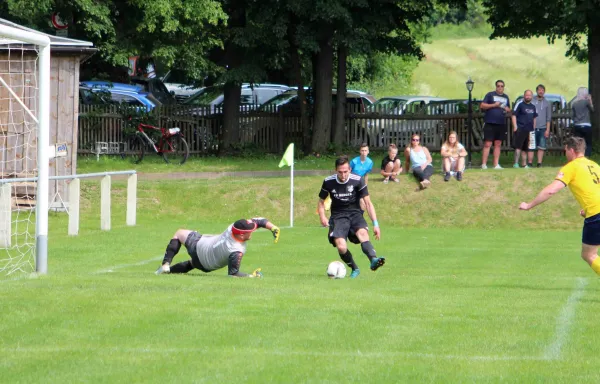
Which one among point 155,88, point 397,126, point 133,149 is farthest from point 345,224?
point 155,88

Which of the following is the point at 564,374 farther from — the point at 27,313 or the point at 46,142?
the point at 46,142

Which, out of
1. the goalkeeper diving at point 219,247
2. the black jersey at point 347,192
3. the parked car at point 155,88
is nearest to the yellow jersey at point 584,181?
the black jersey at point 347,192

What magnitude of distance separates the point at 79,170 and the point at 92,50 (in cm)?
657

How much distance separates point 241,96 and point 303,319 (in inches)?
1255

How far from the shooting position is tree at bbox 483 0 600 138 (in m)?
31.5

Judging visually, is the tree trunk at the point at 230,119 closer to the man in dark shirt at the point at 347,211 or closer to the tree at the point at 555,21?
the tree at the point at 555,21

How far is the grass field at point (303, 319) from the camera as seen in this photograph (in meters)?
7.92

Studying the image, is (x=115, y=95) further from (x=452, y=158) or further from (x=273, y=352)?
(x=273, y=352)

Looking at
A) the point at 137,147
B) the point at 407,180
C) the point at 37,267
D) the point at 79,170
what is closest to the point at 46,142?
the point at 37,267

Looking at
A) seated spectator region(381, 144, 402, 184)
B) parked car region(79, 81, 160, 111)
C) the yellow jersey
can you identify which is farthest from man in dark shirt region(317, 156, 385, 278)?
parked car region(79, 81, 160, 111)

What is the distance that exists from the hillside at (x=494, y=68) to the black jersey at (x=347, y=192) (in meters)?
66.1

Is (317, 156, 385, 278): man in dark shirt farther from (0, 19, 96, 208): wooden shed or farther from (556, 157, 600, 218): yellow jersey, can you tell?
(0, 19, 96, 208): wooden shed

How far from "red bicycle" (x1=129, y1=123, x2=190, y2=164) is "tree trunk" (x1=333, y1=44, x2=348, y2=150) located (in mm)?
4982

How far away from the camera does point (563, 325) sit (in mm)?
9836
